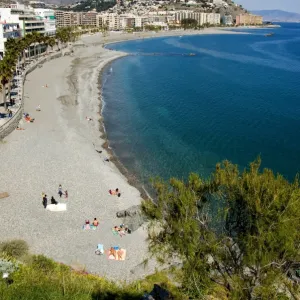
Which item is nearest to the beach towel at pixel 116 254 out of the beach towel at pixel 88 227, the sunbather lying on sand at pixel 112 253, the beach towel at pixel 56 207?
the sunbather lying on sand at pixel 112 253

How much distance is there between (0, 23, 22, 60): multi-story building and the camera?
6788 centimetres

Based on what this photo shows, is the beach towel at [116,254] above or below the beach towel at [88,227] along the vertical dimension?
below

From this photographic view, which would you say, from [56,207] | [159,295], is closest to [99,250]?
[56,207]

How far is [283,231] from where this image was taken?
943cm

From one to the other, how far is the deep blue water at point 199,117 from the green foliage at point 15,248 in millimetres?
13306

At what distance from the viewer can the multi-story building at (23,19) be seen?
86000 mm

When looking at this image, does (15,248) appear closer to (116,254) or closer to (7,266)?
(7,266)

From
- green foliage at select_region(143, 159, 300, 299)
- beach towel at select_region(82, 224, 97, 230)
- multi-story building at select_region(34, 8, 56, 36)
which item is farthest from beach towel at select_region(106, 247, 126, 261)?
multi-story building at select_region(34, 8, 56, 36)

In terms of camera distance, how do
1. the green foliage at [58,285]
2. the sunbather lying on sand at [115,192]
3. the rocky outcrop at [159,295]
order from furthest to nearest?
the sunbather lying on sand at [115,192]
the rocky outcrop at [159,295]
the green foliage at [58,285]

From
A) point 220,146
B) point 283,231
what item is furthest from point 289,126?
point 283,231

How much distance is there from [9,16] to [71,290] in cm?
8630

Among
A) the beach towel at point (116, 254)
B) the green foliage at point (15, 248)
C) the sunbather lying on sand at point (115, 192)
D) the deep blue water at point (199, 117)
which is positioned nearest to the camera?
the green foliage at point (15, 248)

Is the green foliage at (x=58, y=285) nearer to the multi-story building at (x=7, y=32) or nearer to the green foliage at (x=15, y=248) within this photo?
the green foliage at (x=15, y=248)

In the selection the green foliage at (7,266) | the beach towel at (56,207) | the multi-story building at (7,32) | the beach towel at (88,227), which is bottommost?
the beach towel at (88,227)
